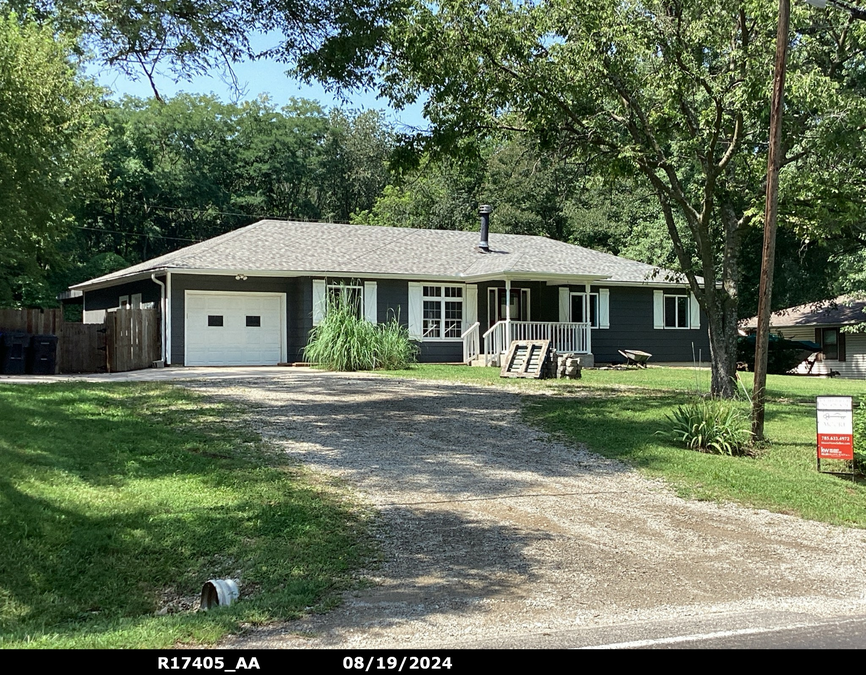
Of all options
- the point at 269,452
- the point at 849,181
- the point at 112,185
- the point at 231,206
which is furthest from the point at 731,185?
the point at 231,206

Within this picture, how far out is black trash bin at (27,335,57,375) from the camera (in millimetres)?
21797

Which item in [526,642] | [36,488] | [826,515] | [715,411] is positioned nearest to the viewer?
[526,642]

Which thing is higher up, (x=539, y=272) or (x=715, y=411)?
(x=539, y=272)

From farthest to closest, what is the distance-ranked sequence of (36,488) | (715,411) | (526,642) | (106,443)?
(715,411) → (106,443) → (36,488) → (526,642)

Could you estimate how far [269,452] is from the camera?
33.7 feet

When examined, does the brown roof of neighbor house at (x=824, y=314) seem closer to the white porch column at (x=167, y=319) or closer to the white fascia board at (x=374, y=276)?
the white fascia board at (x=374, y=276)

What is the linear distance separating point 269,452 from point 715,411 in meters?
6.51

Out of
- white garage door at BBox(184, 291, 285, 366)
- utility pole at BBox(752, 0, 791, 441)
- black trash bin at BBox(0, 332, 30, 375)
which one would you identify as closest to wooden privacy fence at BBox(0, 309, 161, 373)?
black trash bin at BBox(0, 332, 30, 375)

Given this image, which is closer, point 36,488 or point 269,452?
point 36,488

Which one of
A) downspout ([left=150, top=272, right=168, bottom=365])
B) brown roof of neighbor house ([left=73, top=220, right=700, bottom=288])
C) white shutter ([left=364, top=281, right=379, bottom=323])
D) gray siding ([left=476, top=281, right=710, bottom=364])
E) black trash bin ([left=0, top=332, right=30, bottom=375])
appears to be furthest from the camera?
gray siding ([left=476, top=281, right=710, bottom=364])

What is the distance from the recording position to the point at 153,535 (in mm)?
Result: 7148

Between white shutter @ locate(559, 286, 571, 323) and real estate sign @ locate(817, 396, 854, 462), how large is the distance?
58.6 feet

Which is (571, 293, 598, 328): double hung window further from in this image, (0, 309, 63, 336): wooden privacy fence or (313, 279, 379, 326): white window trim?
(0, 309, 63, 336): wooden privacy fence
